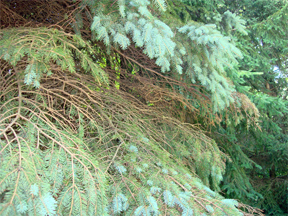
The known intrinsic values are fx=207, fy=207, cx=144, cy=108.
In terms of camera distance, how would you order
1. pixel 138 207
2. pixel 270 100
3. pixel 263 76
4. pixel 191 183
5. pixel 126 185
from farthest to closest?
pixel 263 76 → pixel 270 100 → pixel 191 183 → pixel 126 185 → pixel 138 207

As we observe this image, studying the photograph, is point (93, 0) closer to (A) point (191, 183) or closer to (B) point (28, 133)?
(B) point (28, 133)

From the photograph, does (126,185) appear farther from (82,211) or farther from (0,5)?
(0,5)

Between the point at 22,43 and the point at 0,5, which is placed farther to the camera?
the point at 0,5

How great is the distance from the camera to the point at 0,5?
A: 2359 millimetres

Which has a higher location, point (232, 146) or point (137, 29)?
point (137, 29)

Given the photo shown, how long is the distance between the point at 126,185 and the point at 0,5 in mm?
2430

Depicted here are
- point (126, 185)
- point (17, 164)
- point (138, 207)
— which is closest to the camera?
point (17, 164)

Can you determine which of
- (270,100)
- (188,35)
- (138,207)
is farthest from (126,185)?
(270,100)

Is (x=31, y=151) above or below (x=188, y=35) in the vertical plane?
below

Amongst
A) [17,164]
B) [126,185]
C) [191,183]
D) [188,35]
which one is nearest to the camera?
[17,164]

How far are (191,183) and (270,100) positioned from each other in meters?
2.50

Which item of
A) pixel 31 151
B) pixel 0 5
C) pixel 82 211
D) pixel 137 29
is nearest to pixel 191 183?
pixel 82 211

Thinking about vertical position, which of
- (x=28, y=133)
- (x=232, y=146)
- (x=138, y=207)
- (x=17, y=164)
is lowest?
(x=232, y=146)

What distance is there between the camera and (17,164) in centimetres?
128
